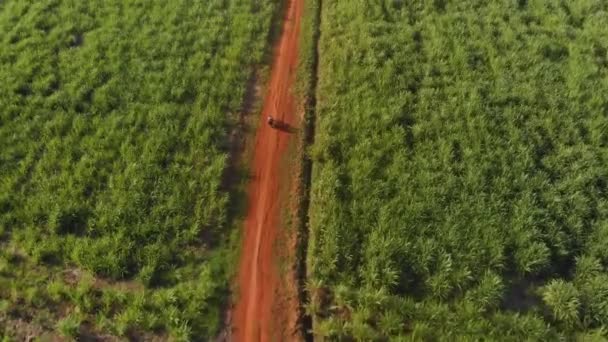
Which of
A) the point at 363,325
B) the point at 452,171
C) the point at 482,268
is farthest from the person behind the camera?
the point at 452,171

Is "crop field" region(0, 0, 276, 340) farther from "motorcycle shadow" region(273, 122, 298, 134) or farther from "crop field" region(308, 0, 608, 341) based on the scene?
"crop field" region(308, 0, 608, 341)

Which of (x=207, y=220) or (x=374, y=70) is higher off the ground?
(x=374, y=70)

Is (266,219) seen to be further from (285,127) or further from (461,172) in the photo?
(461,172)

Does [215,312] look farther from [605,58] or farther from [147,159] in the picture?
[605,58]

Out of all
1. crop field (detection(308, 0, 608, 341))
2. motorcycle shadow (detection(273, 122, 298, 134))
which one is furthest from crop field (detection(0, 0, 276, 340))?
crop field (detection(308, 0, 608, 341))

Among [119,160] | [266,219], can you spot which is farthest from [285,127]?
[119,160]

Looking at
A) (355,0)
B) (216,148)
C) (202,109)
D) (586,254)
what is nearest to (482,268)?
(586,254)
